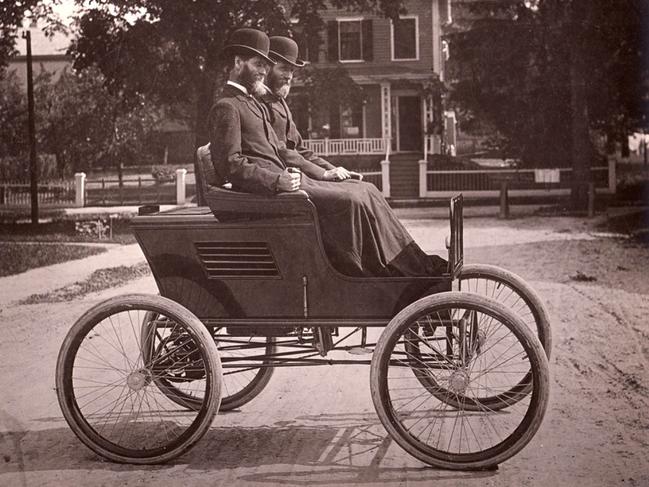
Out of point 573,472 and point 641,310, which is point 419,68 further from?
point 573,472

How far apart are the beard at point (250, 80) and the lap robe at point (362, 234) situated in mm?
560

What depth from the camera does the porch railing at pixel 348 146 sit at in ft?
116

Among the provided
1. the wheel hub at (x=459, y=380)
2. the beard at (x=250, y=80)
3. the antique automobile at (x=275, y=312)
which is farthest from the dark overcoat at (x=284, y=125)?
the wheel hub at (x=459, y=380)

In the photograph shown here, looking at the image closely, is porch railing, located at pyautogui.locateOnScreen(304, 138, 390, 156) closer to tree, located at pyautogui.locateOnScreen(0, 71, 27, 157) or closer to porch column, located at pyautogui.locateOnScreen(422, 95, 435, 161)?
porch column, located at pyautogui.locateOnScreen(422, 95, 435, 161)

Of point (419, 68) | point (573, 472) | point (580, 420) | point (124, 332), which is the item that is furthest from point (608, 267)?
point (419, 68)

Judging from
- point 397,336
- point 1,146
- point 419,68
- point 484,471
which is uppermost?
point 419,68

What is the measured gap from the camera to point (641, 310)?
9.05 metres

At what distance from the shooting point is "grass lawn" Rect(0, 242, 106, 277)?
12.0m

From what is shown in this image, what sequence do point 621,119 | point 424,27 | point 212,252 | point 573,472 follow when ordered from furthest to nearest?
point 424,27
point 621,119
point 212,252
point 573,472

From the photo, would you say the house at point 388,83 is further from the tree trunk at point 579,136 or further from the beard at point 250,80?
the beard at point 250,80

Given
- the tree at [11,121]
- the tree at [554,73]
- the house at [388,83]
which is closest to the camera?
the tree at [11,121]

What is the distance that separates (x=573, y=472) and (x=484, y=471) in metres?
0.38

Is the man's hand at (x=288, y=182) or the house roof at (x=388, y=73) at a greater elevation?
the house roof at (x=388, y=73)

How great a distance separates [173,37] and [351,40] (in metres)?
18.9
